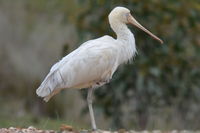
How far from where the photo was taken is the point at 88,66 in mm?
12328

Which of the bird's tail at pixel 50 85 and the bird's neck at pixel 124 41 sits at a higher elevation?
the bird's neck at pixel 124 41

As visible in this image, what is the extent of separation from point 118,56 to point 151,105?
22.6 feet

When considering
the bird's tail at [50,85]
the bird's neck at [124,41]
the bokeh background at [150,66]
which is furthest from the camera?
the bokeh background at [150,66]

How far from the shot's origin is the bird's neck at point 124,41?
1279 centimetres

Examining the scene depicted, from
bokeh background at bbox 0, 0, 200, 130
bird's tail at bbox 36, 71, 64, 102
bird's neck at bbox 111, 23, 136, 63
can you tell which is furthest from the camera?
bokeh background at bbox 0, 0, 200, 130

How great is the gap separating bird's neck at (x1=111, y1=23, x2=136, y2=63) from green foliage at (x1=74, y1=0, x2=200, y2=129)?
5.91 m

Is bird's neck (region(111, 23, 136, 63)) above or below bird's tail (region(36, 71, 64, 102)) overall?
above

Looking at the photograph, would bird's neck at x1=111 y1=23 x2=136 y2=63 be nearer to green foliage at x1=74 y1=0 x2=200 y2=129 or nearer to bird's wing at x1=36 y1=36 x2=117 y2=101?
bird's wing at x1=36 y1=36 x2=117 y2=101

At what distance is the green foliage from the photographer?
1919 cm

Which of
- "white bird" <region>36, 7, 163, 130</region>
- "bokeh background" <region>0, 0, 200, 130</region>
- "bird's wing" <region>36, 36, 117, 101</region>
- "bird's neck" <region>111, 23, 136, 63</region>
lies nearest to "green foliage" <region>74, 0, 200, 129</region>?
"bokeh background" <region>0, 0, 200, 130</region>

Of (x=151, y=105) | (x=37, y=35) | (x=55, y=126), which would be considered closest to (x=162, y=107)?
→ (x=151, y=105)

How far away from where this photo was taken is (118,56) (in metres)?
12.6

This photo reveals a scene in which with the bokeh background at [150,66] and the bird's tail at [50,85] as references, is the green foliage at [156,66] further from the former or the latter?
the bird's tail at [50,85]

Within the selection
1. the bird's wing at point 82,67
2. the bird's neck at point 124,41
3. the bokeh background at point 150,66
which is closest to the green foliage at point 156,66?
the bokeh background at point 150,66
